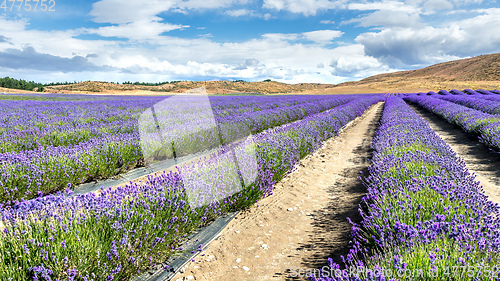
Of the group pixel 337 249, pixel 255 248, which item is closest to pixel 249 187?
pixel 255 248

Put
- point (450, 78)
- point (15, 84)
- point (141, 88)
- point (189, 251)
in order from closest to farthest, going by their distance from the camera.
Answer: point (189, 251)
point (15, 84)
point (450, 78)
point (141, 88)

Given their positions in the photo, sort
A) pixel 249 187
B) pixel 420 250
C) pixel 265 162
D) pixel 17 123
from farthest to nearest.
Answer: pixel 17 123
pixel 265 162
pixel 249 187
pixel 420 250

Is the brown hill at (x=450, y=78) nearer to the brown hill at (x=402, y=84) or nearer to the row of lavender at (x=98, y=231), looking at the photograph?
the brown hill at (x=402, y=84)

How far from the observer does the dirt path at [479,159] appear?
4.98 metres

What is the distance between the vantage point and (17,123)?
851 cm

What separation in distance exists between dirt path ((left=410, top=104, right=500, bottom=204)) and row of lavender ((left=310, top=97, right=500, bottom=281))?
6.37 ft

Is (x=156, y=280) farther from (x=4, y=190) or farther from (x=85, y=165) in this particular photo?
(x=85, y=165)

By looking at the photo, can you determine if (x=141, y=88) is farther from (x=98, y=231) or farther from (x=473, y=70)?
(x=473, y=70)

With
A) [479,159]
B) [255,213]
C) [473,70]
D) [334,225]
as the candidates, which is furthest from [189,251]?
[473,70]

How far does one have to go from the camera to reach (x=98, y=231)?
89.5 inches

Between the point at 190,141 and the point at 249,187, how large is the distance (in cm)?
363

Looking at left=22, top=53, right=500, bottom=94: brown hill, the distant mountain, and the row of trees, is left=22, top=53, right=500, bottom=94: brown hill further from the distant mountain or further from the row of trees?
the row of trees

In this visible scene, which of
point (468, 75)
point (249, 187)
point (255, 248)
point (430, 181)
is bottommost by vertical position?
point (255, 248)

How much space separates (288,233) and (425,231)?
1741 mm
